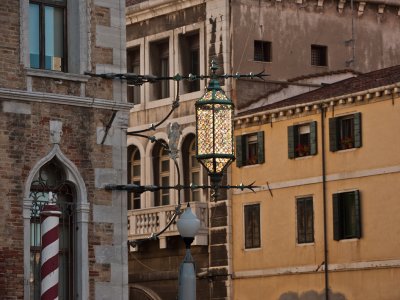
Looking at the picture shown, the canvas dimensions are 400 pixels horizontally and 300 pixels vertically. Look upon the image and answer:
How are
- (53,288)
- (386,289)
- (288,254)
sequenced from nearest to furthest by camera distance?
(53,288) → (386,289) → (288,254)

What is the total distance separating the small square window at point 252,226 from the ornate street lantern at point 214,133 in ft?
76.2

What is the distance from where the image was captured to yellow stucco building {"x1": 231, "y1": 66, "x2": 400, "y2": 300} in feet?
128

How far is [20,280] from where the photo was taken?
2006 centimetres

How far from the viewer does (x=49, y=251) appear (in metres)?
15.8

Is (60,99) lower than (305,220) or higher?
higher

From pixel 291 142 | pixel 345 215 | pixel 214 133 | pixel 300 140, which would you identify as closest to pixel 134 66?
pixel 291 142

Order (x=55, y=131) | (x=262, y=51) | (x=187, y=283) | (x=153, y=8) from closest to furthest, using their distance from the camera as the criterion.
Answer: (x=187, y=283)
(x=55, y=131)
(x=262, y=51)
(x=153, y=8)

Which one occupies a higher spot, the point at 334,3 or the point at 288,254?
the point at 334,3

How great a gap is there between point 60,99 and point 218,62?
23.3m

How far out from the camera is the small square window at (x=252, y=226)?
42750mm

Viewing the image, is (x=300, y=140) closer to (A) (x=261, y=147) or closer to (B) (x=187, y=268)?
(A) (x=261, y=147)

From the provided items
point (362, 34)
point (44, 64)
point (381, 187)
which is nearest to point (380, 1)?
point (362, 34)

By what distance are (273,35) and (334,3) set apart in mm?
2374

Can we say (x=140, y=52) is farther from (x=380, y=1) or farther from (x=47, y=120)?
(x=47, y=120)
